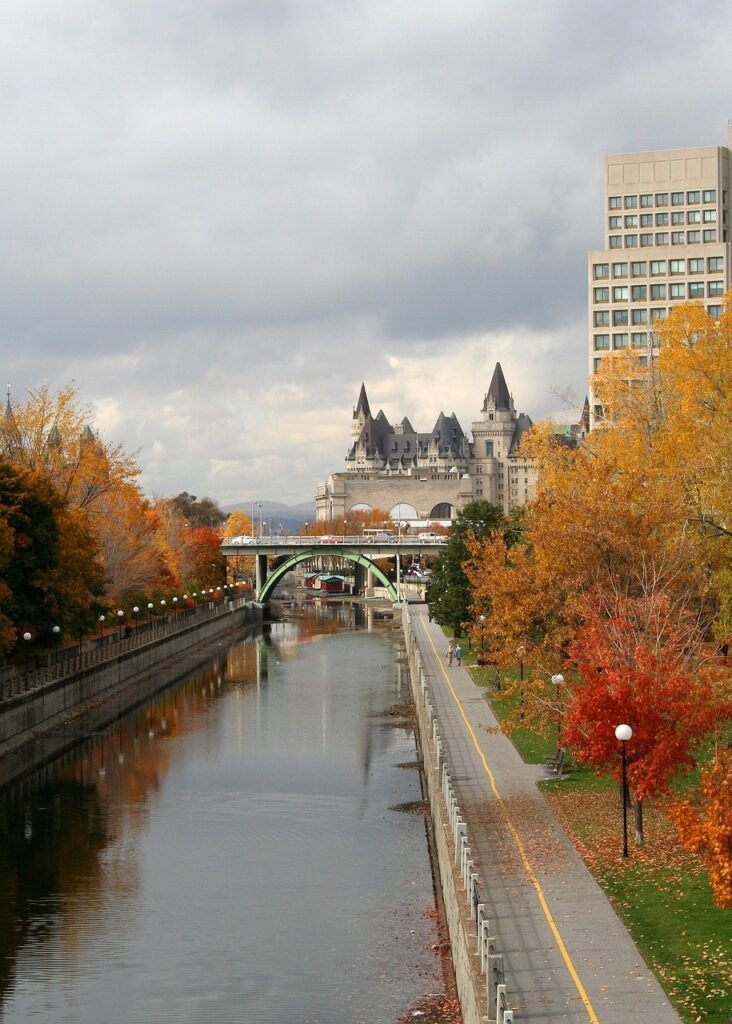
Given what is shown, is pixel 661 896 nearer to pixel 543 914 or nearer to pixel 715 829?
pixel 543 914

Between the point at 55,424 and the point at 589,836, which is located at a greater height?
the point at 55,424

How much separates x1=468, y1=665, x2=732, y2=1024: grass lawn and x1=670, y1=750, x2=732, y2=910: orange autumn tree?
4.36 ft

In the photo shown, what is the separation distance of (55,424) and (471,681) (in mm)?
26571

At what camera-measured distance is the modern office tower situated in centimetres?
9131

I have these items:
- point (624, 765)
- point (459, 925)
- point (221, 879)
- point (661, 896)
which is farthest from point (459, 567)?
point (459, 925)

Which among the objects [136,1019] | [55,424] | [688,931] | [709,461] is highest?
[55,424]

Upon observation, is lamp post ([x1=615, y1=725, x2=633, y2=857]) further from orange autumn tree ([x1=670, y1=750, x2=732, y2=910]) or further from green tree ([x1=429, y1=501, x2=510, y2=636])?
green tree ([x1=429, y1=501, x2=510, y2=636])

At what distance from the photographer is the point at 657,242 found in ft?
310

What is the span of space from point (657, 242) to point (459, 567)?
3513cm

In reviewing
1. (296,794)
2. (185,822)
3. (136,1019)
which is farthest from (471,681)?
(136,1019)

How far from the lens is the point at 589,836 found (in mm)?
28406

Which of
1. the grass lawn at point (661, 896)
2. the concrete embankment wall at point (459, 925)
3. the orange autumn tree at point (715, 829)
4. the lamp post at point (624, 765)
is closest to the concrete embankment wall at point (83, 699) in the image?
the concrete embankment wall at point (459, 925)

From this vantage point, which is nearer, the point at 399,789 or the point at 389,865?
the point at 389,865

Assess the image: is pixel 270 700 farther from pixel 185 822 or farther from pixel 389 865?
pixel 389 865
